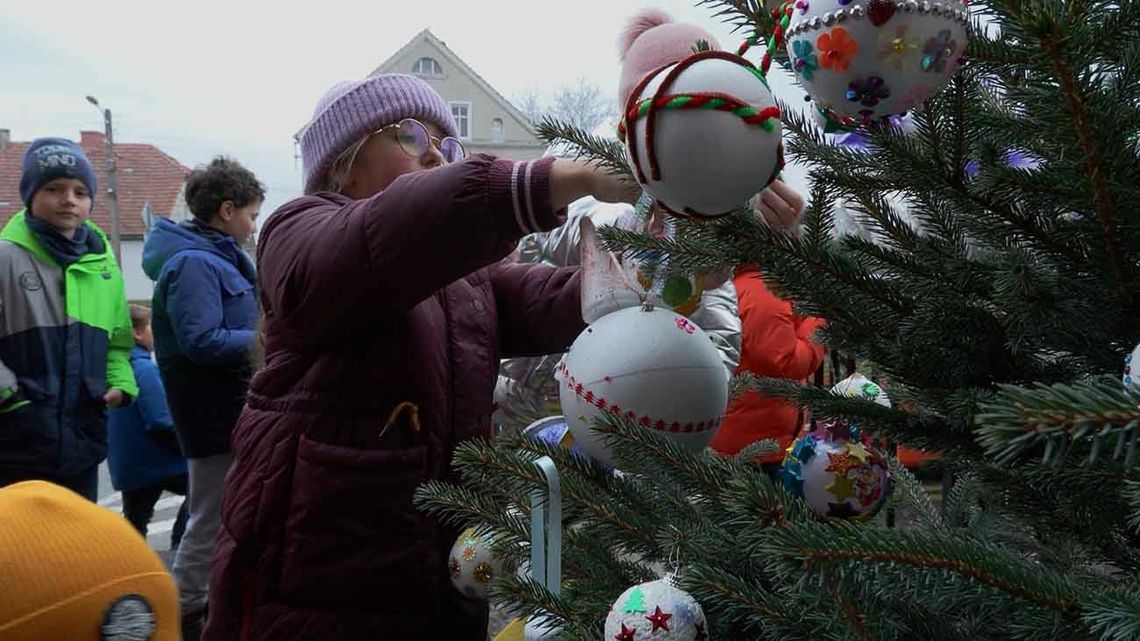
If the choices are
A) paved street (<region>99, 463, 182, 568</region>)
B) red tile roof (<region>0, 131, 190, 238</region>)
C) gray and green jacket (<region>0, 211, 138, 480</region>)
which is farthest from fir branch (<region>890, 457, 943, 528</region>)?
red tile roof (<region>0, 131, 190, 238</region>)

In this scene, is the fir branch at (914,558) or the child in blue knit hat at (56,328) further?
the child in blue knit hat at (56,328)

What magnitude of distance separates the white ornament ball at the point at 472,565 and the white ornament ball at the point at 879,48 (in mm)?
808

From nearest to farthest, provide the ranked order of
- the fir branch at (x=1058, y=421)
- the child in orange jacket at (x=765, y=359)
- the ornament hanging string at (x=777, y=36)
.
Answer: the fir branch at (x=1058, y=421) < the ornament hanging string at (x=777, y=36) < the child in orange jacket at (x=765, y=359)

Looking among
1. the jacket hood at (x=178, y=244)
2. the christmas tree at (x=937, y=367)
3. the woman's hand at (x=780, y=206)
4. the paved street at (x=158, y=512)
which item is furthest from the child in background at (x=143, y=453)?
the woman's hand at (x=780, y=206)

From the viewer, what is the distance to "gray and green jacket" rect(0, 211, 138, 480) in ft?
9.82

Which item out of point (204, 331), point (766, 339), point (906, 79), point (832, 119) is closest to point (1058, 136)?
point (906, 79)

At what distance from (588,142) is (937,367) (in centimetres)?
45

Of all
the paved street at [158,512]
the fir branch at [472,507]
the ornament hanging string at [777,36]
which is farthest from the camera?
the paved street at [158,512]

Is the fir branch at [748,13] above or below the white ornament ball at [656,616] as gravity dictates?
above

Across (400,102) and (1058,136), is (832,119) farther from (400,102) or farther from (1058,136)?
(400,102)

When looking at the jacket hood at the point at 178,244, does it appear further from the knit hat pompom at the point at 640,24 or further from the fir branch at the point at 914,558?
the fir branch at the point at 914,558

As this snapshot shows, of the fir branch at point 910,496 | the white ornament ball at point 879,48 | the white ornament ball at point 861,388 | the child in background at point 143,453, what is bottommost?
the child in background at point 143,453

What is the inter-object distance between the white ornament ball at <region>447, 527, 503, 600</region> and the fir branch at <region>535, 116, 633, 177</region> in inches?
→ 23.7

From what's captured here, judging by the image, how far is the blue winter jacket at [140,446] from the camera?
12.9 feet
